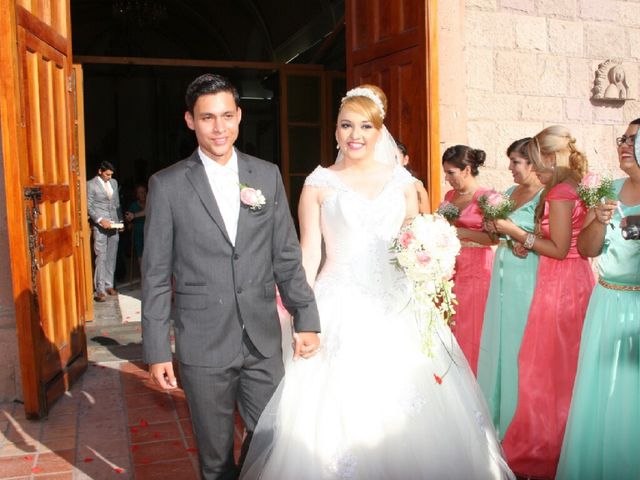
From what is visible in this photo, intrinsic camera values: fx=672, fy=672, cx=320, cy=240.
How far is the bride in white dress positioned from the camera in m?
3.04

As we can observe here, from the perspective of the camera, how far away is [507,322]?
438cm

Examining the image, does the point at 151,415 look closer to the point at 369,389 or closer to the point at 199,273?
the point at 369,389

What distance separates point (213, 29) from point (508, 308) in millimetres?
13416

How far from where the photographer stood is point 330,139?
10.3m

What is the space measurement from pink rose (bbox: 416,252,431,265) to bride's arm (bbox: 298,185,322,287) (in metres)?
0.54

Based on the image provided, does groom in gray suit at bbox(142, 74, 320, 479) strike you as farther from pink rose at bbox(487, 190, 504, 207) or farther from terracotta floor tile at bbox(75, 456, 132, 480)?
pink rose at bbox(487, 190, 504, 207)

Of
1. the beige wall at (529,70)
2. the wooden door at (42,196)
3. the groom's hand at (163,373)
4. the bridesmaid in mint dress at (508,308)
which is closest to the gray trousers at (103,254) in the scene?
the wooden door at (42,196)

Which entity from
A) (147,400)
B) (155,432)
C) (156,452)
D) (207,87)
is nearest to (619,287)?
(207,87)

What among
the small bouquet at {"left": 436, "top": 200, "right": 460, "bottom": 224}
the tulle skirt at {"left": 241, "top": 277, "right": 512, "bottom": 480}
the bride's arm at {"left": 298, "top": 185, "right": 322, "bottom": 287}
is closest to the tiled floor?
the tulle skirt at {"left": 241, "top": 277, "right": 512, "bottom": 480}

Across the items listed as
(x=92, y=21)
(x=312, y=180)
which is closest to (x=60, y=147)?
(x=312, y=180)

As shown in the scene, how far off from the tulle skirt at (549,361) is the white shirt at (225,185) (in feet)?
7.24

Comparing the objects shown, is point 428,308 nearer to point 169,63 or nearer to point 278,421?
point 278,421

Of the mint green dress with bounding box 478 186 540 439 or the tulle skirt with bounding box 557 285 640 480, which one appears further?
the mint green dress with bounding box 478 186 540 439

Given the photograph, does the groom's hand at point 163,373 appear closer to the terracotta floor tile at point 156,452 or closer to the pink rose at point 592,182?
the terracotta floor tile at point 156,452
